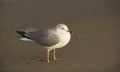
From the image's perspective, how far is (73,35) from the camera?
573 centimetres

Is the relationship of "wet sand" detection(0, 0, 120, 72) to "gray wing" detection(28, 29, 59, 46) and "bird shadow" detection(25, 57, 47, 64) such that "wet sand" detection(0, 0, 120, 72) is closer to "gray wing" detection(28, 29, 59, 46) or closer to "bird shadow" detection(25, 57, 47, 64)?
"bird shadow" detection(25, 57, 47, 64)

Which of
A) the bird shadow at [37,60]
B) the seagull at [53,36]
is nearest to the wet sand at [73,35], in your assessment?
the bird shadow at [37,60]

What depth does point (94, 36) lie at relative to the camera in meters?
5.62

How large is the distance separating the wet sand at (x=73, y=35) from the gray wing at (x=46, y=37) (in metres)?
0.30

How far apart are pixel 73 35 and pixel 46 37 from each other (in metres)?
1.11

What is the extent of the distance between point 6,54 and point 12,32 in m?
0.94

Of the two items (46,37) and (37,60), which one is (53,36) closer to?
(46,37)

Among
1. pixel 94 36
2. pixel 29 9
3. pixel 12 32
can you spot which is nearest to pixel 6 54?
pixel 12 32

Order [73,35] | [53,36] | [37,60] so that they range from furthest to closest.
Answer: [73,35]
[37,60]
[53,36]

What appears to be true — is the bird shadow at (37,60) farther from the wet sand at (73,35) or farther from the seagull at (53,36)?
the seagull at (53,36)

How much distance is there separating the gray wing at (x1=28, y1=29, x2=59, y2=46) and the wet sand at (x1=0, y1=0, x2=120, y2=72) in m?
0.30

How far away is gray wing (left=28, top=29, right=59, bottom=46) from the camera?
468 cm

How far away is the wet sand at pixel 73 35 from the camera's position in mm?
4734

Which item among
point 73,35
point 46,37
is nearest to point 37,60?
point 46,37
